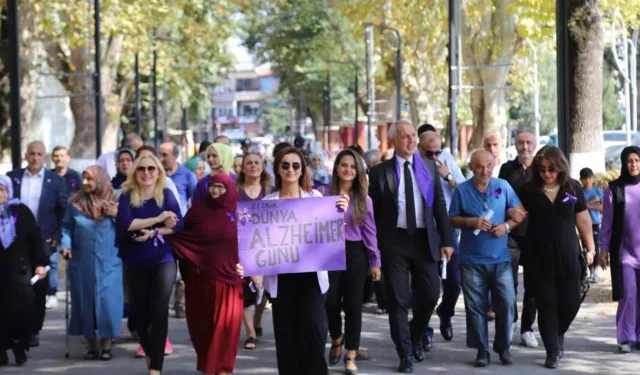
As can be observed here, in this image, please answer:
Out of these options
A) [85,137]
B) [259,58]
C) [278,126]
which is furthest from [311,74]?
[278,126]

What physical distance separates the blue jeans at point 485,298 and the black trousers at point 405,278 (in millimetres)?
296

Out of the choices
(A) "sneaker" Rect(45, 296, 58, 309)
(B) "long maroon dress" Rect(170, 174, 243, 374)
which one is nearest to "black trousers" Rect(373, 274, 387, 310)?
(A) "sneaker" Rect(45, 296, 58, 309)

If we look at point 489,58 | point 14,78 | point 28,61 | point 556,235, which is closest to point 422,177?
point 556,235

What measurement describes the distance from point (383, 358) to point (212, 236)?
2.03 metres

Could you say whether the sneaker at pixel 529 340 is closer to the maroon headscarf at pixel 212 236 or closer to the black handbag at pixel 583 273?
the black handbag at pixel 583 273

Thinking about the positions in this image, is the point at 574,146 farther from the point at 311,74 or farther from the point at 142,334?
the point at 311,74

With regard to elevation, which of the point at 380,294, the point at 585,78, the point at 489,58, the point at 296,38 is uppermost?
the point at 296,38

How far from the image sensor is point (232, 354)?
1077 cm

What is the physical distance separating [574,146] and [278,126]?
136 meters

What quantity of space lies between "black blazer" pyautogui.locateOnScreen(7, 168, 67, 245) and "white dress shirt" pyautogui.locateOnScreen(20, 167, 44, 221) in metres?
0.04

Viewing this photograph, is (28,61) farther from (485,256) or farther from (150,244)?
(485,256)

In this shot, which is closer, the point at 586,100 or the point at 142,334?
the point at 142,334

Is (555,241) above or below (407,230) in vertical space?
below

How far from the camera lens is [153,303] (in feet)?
35.0
